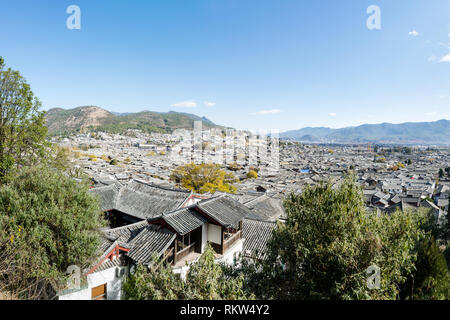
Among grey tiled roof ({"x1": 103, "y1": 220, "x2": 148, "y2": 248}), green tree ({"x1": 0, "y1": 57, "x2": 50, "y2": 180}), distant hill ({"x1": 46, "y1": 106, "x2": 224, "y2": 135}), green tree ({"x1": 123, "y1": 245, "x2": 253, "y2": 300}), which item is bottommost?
grey tiled roof ({"x1": 103, "y1": 220, "x2": 148, "y2": 248})

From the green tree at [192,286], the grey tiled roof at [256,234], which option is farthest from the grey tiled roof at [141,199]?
the green tree at [192,286]

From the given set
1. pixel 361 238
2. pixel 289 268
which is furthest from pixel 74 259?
pixel 361 238

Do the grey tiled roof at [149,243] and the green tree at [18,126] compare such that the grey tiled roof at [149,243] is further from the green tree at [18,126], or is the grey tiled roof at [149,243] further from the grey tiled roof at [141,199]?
the green tree at [18,126]

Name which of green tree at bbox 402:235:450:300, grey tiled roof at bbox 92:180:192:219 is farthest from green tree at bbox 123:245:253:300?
grey tiled roof at bbox 92:180:192:219

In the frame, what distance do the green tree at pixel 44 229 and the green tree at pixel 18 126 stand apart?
3.18 metres

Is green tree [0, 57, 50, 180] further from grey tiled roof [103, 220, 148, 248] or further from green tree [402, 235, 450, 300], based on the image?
green tree [402, 235, 450, 300]

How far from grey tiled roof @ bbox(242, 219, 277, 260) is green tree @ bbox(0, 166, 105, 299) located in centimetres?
712

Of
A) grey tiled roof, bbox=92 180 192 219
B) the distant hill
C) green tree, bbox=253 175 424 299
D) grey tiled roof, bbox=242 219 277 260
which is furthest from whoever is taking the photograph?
the distant hill

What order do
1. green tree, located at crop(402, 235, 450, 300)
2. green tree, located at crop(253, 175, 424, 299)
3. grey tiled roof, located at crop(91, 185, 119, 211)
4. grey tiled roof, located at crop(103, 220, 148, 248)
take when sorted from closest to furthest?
green tree, located at crop(253, 175, 424, 299) < green tree, located at crop(402, 235, 450, 300) < grey tiled roof, located at crop(103, 220, 148, 248) < grey tiled roof, located at crop(91, 185, 119, 211)

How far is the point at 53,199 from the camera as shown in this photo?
6.50 meters

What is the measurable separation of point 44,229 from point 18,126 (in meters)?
5.87

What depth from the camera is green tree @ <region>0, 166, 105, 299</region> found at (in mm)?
5691

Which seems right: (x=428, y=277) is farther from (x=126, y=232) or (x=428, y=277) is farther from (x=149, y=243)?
(x=126, y=232)

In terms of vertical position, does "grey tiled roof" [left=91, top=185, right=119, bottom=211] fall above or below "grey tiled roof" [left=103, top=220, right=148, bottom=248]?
above
